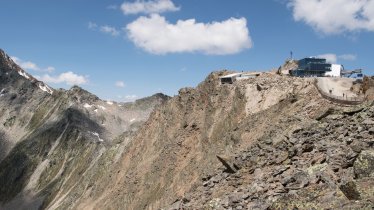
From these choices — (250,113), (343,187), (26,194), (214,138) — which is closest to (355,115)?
(343,187)

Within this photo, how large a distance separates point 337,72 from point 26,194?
126695mm

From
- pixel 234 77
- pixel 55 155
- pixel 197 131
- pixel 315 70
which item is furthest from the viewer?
pixel 55 155

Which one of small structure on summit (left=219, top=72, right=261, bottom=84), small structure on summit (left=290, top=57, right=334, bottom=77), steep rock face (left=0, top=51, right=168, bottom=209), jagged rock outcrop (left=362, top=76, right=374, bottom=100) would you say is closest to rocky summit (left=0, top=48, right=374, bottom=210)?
jagged rock outcrop (left=362, top=76, right=374, bottom=100)

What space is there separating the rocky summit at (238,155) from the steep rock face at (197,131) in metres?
0.18

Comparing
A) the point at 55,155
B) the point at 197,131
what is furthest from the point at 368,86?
the point at 55,155

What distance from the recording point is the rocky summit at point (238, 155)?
19.6 metres

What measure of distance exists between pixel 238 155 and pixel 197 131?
35.6 meters

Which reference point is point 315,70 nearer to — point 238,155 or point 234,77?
point 234,77

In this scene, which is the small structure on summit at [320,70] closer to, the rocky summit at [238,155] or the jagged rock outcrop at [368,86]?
the rocky summit at [238,155]

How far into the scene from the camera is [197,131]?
6325 centimetres

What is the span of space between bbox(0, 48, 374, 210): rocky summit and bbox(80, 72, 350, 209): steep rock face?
18 cm

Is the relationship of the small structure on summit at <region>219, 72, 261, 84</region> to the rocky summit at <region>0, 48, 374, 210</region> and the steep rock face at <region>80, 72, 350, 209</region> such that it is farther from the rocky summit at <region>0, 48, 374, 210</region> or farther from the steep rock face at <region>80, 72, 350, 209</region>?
the steep rock face at <region>80, 72, 350, 209</region>

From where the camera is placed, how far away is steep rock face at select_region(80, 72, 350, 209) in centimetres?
4616

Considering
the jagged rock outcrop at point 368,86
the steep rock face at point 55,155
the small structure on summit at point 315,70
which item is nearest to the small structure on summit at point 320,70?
the small structure on summit at point 315,70
